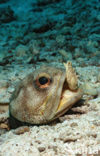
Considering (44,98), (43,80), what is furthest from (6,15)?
(44,98)

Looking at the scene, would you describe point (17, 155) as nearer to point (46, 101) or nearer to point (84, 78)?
point (46, 101)

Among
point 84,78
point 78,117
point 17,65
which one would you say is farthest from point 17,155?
point 17,65

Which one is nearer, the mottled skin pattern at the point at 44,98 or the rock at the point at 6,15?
the mottled skin pattern at the point at 44,98

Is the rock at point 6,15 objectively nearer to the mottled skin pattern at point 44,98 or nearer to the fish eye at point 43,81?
the mottled skin pattern at point 44,98

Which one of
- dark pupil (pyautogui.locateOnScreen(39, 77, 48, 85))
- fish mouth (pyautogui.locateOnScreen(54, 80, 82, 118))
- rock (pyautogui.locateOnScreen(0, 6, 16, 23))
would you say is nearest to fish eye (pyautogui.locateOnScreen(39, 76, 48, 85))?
dark pupil (pyautogui.locateOnScreen(39, 77, 48, 85))

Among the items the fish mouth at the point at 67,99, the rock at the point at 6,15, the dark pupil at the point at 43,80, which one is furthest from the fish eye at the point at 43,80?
the rock at the point at 6,15

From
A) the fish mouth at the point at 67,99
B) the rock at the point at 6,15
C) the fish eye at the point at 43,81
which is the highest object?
the rock at the point at 6,15
